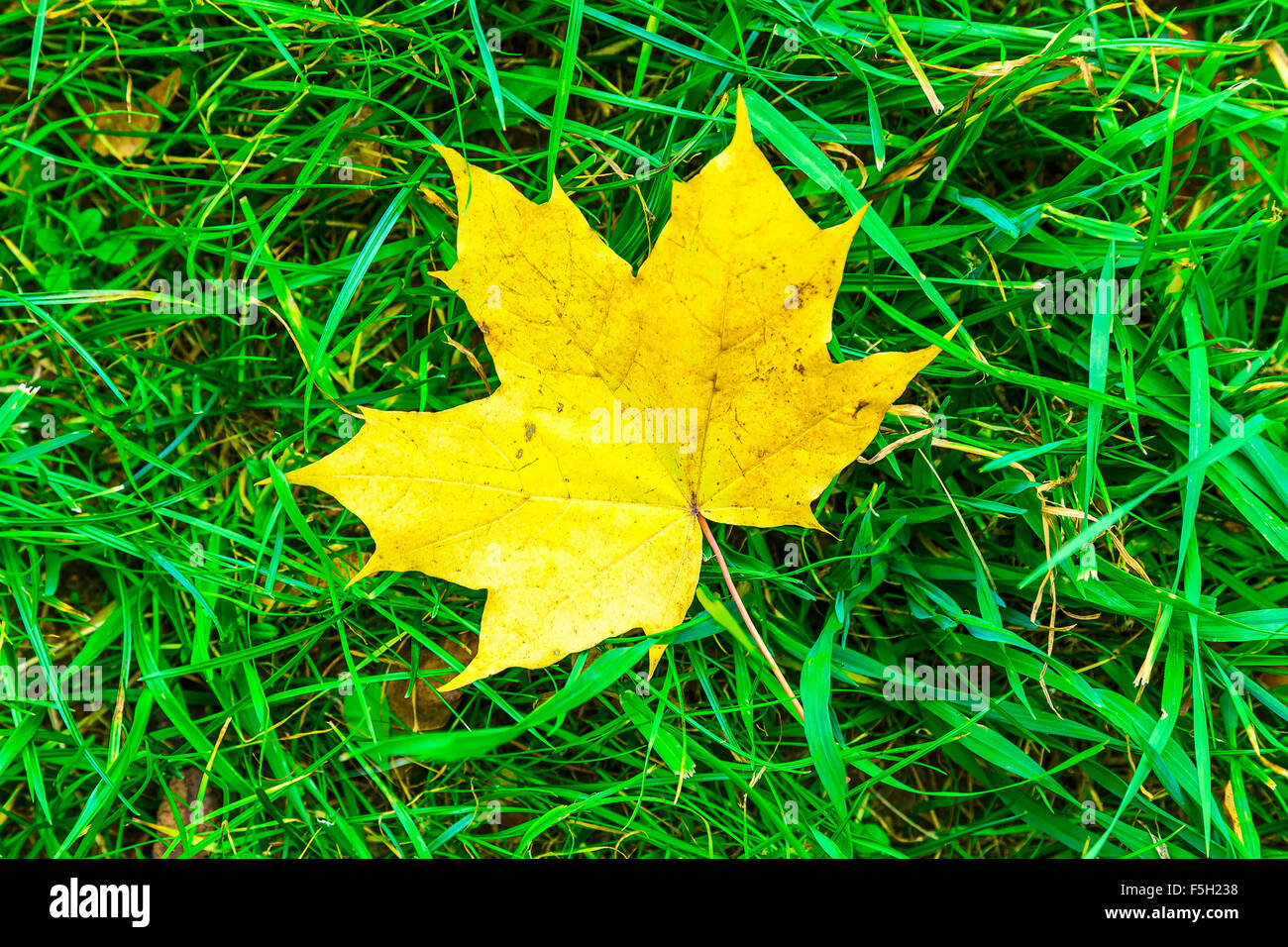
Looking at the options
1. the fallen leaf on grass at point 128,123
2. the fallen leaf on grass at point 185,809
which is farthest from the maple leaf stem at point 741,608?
the fallen leaf on grass at point 128,123

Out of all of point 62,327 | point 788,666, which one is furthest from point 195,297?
point 788,666

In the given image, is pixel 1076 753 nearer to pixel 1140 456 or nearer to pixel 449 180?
pixel 1140 456

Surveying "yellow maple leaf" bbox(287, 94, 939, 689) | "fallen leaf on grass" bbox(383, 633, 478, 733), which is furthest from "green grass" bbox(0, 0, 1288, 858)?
"yellow maple leaf" bbox(287, 94, 939, 689)

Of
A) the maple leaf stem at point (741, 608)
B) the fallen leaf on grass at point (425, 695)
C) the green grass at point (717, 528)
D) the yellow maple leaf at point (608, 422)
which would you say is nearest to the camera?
the yellow maple leaf at point (608, 422)

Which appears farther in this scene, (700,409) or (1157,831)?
(1157,831)

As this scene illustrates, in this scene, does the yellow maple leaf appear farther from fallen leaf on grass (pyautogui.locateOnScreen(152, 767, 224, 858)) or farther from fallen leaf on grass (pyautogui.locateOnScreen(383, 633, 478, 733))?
fallen leaf on grass (pyautogui.locateOnScreen(152, 767, 224, 858))

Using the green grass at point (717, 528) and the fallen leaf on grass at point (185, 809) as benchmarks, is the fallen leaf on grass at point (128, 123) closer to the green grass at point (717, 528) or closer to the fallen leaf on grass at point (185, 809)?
the green grass at point (717, 528)

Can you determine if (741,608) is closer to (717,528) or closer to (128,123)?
(717,528)
